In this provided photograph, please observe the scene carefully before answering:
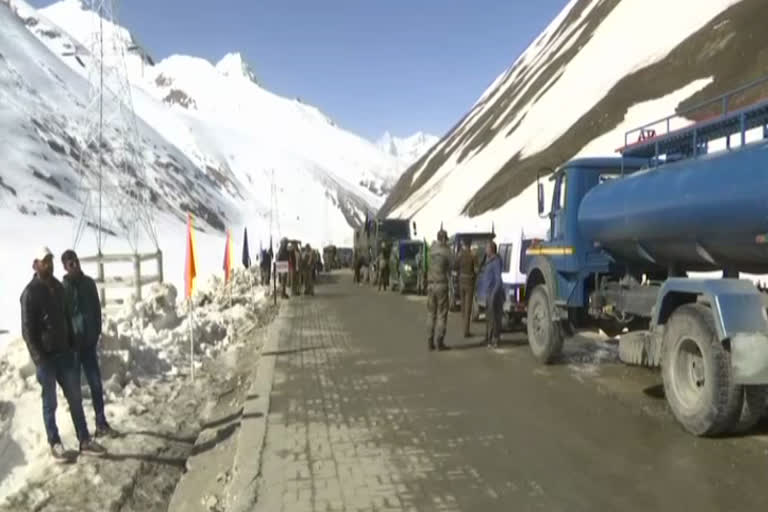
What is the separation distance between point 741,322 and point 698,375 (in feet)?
3.08

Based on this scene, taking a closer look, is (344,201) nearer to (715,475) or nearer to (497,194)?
(497,194)

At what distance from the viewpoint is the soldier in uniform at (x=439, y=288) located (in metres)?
11.7

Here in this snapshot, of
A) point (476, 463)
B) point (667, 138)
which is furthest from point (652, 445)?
point (667, 138)

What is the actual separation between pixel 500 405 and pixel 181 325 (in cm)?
750

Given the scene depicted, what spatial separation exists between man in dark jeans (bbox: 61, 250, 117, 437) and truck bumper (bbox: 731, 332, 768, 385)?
6.00m

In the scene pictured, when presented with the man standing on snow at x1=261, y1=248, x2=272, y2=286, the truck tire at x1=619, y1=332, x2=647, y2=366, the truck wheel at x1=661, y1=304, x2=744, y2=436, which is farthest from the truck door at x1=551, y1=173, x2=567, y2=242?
the man standing on snow at x1=261, y1=248, x2=272, y2=286

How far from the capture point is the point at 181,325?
13.6 meters

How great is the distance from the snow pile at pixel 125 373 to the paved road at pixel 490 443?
169 centimetres

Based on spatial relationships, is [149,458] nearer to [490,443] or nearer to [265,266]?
[490,443]

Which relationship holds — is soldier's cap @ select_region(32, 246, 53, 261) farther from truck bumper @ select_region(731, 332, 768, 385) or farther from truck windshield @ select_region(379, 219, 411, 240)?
truck windshield @ select_region(379, 219, 411, 240)

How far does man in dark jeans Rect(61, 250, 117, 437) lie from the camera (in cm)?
725

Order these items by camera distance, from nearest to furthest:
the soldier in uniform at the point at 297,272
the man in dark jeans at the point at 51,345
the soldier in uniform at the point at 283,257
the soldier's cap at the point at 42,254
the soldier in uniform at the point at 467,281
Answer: the man in dark jeans at the point at 51,345 → the soldier's cap at the point at 42,254 → the soldier in uniform at the point at 467,281 → the soldier in uniform at the point at 283,257 → the soldier in uniform at the point at 297,272

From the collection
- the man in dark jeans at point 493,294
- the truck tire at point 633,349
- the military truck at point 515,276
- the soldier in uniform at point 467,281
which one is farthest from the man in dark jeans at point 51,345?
the military truck at point 515,276

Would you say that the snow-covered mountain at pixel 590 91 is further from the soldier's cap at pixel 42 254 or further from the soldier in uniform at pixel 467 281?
the soldier's cap at pixel 42 254
